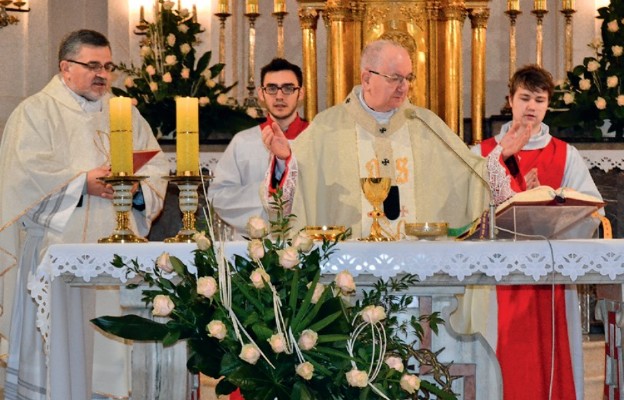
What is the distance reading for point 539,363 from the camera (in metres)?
5.89

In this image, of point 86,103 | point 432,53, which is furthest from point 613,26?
point 86,103

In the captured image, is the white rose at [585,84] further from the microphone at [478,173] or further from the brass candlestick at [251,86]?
the microphone at [478,173]

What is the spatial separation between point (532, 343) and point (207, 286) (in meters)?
2.77

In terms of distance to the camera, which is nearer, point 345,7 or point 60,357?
point 60,357

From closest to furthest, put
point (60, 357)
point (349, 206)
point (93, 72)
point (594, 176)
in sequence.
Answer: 1. point (60, 357)
2. point (349, 206)
3. point (93, 72)
4. point (594, 176)

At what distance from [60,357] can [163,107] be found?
131 inches

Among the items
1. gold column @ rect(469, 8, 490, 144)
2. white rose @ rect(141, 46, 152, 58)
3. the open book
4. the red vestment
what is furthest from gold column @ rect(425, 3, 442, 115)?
the open book

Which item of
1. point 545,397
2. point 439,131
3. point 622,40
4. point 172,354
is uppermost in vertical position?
point 622,40

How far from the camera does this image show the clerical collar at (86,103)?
20.8ft

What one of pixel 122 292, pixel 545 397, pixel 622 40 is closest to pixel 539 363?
pixel 545 397

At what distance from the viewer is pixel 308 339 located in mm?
3475

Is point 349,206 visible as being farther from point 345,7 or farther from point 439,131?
point 345,7

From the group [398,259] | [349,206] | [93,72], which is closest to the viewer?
[398,259]

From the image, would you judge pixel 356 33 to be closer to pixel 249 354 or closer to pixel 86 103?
pixel 86 103
